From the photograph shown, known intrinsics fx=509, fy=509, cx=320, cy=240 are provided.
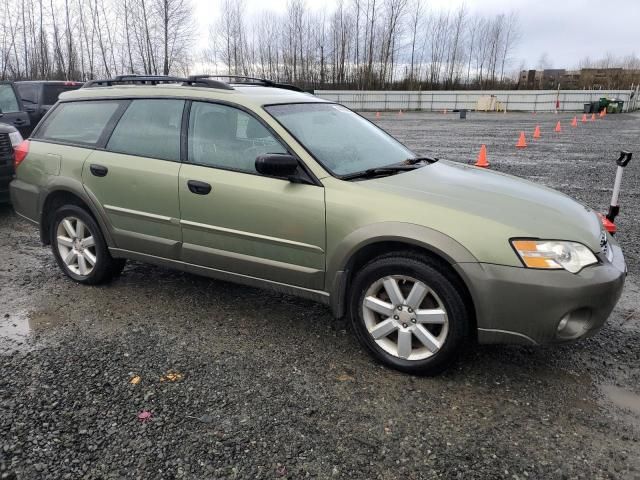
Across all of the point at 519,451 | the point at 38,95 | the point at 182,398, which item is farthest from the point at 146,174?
the point at 38,95

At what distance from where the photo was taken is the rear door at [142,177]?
3889mm

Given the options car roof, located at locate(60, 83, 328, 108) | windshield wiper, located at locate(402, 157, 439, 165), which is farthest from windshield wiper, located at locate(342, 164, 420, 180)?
car roof, located at locate(60, 83, 328, 108)

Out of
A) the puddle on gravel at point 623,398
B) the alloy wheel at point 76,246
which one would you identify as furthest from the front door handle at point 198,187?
the puddle on gravel at point 623,398

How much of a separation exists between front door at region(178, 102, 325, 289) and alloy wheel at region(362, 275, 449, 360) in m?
0.41

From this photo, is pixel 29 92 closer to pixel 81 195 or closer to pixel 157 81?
pixel 157 81

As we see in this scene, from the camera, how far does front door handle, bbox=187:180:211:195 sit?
3.66 meters

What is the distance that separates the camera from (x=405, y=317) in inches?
122

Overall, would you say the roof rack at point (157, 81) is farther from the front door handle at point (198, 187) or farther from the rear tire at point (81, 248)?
the rear tire at point (81, 248)

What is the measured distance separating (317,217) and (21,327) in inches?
96.8

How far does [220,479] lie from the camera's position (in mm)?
2322

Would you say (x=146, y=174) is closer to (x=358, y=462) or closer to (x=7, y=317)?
(x=7, y=317)

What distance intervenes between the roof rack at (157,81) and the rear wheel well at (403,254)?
68.4 inches

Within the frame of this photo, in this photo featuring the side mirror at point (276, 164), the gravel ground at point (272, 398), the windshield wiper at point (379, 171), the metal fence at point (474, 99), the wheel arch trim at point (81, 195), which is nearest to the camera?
the gravel ground at point (272, 398)

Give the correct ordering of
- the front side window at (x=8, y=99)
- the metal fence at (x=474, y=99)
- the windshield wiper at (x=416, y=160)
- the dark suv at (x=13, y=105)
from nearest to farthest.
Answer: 1. the windshield wiper at (x=416, y=160)
2. the dark suv at (x=13, y=105)
3. the front side window at (x=8, y=99)
4. the metal fence at (x=474, y=99)
